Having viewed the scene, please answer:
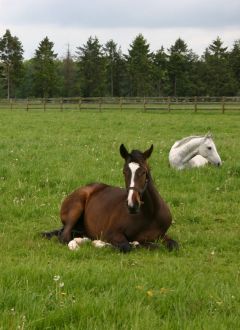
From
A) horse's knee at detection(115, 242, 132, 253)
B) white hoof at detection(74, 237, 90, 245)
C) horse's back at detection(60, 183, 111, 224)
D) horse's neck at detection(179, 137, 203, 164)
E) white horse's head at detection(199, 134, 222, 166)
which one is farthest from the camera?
horse's neck at detection(179, 137, 203, 164)

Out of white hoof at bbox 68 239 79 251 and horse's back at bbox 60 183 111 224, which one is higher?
horse's back at bbox 60 183 111 224

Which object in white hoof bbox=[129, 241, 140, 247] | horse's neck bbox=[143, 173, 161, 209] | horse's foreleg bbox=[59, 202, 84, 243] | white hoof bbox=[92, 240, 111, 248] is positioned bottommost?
white hoof bbox=[92, 240, 111, 248]

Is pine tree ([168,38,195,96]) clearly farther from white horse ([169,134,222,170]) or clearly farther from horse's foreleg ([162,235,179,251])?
horse's foreleg ([162,235,179,251])

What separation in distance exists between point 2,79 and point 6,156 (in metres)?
79.7

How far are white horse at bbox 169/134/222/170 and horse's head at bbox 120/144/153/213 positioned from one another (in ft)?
20.4

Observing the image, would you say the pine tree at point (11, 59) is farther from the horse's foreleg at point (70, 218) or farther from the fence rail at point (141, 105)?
the horse's foreleg at point (70, 218)

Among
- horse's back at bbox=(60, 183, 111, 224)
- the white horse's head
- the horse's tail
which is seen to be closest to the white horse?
the white horse's head

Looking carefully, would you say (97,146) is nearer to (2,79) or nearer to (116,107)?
(116,107)

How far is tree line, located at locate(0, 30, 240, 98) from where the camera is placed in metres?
86.7

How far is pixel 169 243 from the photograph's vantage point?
695 centimetres

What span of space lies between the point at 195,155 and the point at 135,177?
24.2 ft

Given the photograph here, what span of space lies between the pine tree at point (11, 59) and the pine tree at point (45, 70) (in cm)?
279

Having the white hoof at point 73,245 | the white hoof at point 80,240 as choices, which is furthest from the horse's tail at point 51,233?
the white hoof at point 73,245

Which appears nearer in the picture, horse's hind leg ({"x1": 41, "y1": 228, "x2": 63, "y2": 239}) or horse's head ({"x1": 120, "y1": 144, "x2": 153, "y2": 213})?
horse's head ({"x1": 120, "y1": 144, "x2": 153, "y2": 213})
